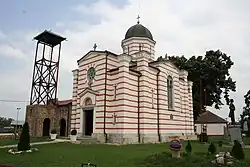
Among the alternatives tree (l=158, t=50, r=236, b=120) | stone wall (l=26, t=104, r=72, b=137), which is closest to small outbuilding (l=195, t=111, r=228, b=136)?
tree (l=158, t=50, r=236, b=120)

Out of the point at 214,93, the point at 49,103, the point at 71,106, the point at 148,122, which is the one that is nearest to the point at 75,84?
the point at 71,106

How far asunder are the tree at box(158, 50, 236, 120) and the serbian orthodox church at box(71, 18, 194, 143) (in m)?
11.1

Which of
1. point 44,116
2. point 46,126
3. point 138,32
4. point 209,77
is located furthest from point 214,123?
point 44,116

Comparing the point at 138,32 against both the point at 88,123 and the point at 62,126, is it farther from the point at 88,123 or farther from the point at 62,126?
the point at 62,126

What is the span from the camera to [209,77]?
40438 millimetres

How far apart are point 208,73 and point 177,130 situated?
14.6m

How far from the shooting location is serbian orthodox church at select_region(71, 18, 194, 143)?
77.4ft

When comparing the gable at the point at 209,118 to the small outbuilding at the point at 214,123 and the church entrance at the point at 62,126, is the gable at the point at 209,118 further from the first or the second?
the church entrance at the point at 62,126

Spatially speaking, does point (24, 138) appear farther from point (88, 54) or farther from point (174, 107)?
point (174, 107)

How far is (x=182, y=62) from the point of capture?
41781mm

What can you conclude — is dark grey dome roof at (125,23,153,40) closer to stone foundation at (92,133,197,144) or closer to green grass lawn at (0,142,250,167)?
stone foundation at (92,133,197,144)

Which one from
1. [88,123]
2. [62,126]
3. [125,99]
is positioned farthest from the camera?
[62,126]

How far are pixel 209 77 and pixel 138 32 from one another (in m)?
16.0

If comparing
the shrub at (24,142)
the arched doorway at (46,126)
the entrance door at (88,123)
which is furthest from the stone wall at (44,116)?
the shrub at (24,142)
